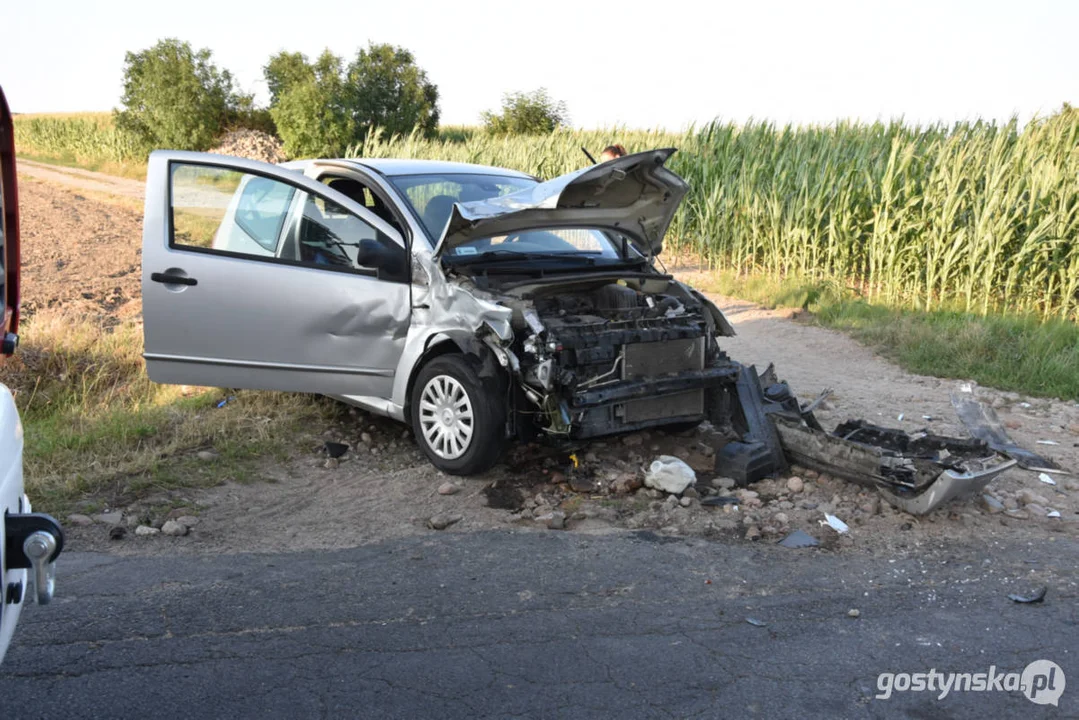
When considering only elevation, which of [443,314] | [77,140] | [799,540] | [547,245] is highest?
[77,140]

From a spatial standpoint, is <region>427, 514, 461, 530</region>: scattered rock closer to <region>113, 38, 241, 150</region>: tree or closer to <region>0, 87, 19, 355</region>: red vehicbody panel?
<region>0, 87, 19, 355</region>: red vehicbody panel

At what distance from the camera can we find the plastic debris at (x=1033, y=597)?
4066mm

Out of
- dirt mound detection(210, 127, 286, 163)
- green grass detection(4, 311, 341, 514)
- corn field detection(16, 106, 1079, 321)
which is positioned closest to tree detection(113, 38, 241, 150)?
dirt mound detection(210, 127, 286, 163)

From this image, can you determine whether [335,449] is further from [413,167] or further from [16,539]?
[16,539]

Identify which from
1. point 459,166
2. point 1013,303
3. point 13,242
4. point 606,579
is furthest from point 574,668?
point 1013,303

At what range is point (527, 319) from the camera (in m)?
5.35

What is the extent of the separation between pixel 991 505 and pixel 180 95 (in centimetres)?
3855

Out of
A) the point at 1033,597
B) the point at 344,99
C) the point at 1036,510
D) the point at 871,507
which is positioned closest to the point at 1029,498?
the point at 1036,510

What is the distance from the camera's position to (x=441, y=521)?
5.04 m

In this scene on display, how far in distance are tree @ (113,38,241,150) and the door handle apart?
34568mm

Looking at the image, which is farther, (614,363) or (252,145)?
(252,145)

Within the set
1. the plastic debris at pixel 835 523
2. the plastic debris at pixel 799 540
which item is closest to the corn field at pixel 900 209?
the plastic debris at pixel 835 523

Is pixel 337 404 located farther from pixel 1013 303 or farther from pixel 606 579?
pixel 1013 303

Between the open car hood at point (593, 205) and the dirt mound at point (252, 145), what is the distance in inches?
1206
